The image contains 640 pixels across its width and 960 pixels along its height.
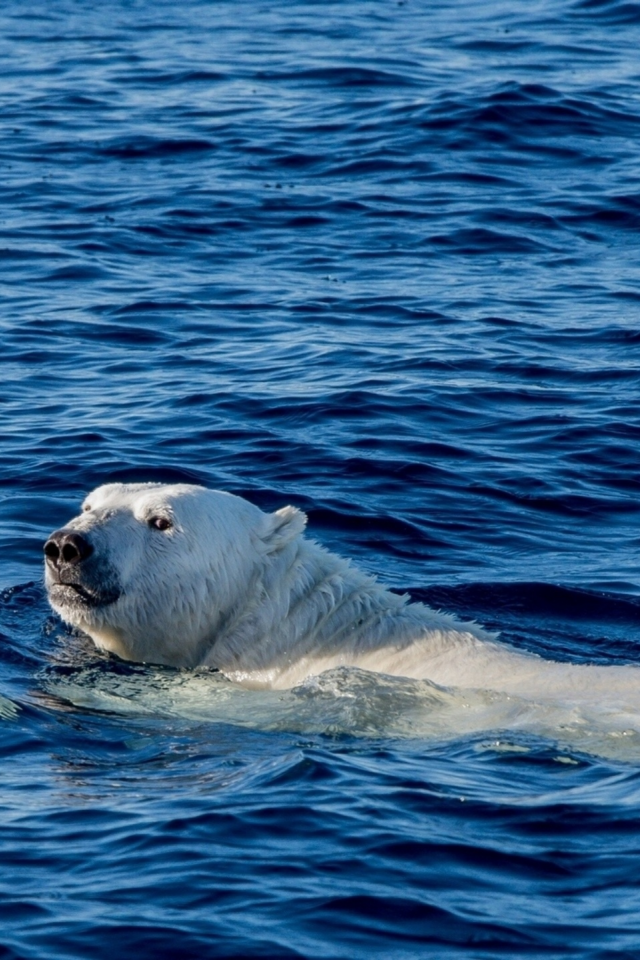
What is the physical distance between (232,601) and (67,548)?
1.05m

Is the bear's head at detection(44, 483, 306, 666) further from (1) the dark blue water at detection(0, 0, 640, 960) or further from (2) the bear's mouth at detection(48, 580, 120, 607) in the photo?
(1) the dark blue water at detection(0, 0, 640, 960)

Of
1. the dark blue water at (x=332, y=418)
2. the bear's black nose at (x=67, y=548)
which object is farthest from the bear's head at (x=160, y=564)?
the dark blue water at (x=332, y=418)

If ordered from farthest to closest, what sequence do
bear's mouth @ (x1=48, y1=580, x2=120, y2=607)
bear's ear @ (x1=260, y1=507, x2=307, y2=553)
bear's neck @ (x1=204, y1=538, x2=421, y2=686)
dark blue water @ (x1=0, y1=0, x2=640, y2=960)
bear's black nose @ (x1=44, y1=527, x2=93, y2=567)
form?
bear's ear @ (x1=260, y1=507, x2=307, y2=553)
bear's neck @ (x1=204, y1=538, x2=421, y2=686)
bear's mouth @ (x1=48, y1=580, x2=120, y2=607)
bear's black nose @ (x1=44, y1=527, x2=93, y2=567)
dark blue water @ (x1=0, y1=0, x2=640, y2=960)

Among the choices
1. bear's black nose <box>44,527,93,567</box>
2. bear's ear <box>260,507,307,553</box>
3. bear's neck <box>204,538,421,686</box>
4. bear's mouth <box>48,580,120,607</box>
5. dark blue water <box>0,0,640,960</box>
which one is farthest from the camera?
bear's ear <box>260,507,307,553</box>

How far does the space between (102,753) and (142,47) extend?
20239mm

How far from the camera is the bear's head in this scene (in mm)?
8680

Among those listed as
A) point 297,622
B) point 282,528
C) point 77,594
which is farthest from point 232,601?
point 77,594

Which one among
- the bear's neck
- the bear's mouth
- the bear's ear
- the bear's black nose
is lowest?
the bear's neck

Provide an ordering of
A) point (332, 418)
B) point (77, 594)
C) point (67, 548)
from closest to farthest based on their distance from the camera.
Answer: point (67, 548) < point (77, 594) < point (332, 418)

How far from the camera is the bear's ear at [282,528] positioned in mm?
9180

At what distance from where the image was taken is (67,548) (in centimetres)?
853

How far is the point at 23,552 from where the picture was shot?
11188mm

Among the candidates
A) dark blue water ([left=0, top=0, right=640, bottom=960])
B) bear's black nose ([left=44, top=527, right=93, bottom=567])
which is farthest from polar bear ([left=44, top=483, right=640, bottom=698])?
dark blue water ([left=0, top=0, right=640, bottom=960])

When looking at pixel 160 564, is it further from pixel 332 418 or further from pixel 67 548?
pixel 332 418
